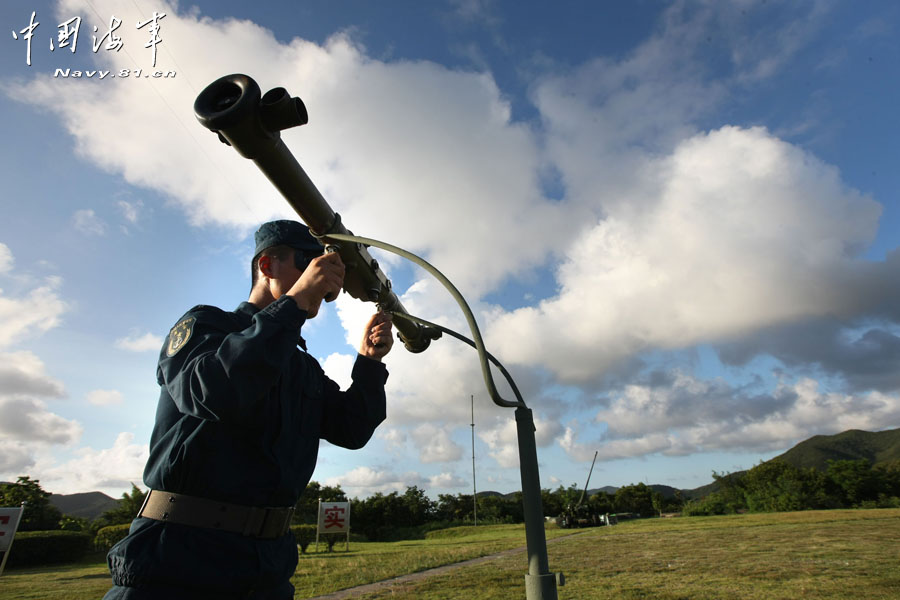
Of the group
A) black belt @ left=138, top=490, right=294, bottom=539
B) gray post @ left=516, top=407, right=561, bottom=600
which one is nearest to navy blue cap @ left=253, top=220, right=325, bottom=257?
black belt @ left=138, top=490, right=294, bottom=539

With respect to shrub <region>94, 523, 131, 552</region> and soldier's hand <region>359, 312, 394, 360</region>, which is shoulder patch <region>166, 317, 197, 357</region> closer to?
soldier's hand <region>359, 312, 394, 360</region>

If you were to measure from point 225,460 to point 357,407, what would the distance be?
93cm

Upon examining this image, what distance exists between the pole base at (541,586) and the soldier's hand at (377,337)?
1543mm

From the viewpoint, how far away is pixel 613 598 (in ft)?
20.6

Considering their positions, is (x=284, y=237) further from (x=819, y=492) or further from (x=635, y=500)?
(x=635, y=500)

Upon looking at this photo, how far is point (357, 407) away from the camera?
9.34 ft

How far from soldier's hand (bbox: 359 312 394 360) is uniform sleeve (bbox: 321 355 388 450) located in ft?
0.16

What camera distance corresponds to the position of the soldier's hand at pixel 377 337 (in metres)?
2.93

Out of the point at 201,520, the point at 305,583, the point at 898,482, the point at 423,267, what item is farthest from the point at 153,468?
the point at 898,482

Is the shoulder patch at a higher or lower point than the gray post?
higher

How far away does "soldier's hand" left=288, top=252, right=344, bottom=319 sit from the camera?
2.06 meters

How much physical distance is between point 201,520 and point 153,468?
0.31 metres

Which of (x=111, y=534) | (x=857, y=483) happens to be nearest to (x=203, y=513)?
(x=111, y=534)

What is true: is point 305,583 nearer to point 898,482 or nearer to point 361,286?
point 361,286
